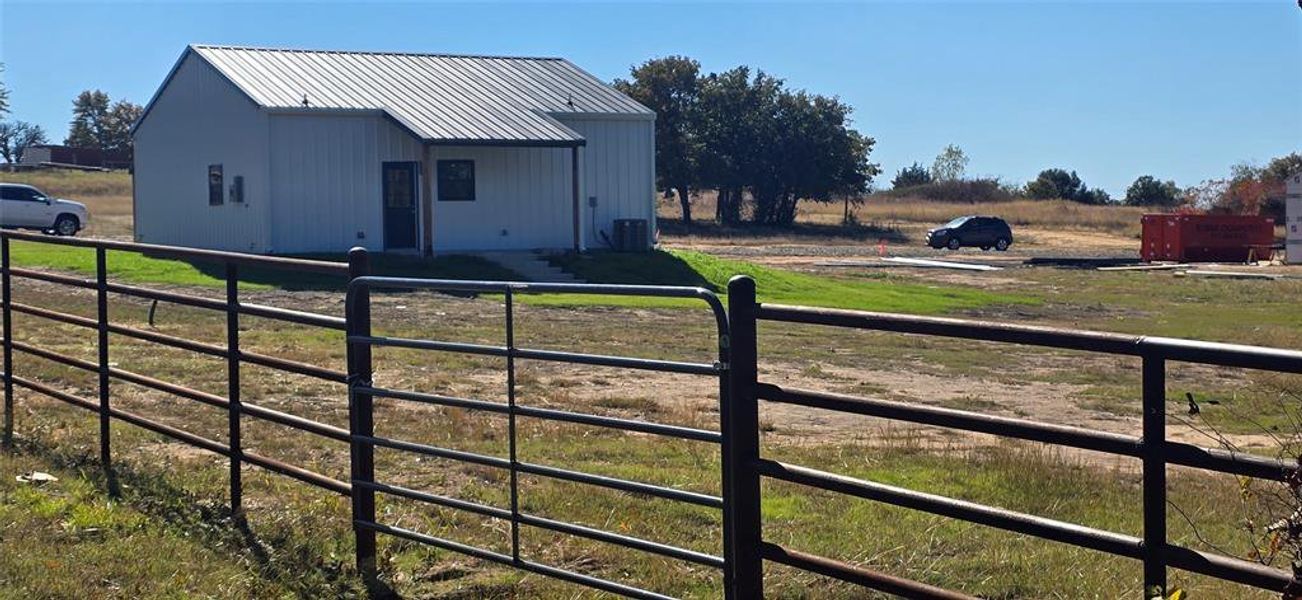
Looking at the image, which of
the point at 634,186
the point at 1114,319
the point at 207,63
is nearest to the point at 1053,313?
the point at 1114,319

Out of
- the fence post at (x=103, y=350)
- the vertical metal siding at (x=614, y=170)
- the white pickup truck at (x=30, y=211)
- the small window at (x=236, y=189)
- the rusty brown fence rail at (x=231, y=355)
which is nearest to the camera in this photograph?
the rusty brown fence rail at (x=231, y=355)

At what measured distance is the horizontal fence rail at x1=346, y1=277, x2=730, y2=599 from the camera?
226 inches

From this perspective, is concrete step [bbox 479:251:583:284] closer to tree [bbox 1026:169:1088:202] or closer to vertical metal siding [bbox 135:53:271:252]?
vertical metal siding [bbox 135:53:271:252]

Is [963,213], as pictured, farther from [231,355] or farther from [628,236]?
[231,355]

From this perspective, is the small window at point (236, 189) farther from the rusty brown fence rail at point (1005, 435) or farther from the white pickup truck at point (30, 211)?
the rusty brown fence rail at point (1005, 435)

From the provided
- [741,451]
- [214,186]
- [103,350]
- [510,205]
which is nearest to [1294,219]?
[510,205]

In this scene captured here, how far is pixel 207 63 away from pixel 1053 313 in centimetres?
2024

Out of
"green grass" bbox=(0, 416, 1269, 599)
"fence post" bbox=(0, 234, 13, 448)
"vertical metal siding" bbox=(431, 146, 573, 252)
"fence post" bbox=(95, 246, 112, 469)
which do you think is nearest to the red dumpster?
"vertical metal siding" bbox=(431, 146, 573, 252)

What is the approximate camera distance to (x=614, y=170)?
3888 centimetres

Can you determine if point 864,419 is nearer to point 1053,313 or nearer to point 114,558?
point 114,558

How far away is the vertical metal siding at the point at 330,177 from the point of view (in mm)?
34625

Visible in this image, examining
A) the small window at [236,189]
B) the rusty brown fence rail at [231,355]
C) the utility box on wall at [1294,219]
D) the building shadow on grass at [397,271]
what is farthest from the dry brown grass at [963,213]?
the rusty brown fence rail at [231,355]

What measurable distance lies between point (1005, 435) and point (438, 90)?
34895 millimetres

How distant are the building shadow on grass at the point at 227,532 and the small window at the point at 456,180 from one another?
2637 centimetres
